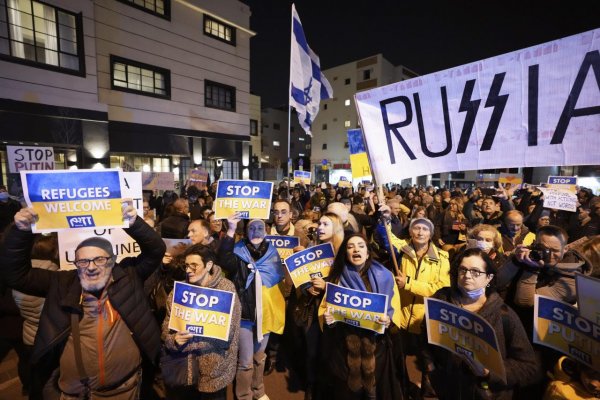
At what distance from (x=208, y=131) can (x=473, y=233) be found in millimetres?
17769

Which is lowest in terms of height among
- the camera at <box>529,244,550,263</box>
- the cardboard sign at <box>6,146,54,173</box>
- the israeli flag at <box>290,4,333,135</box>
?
the camera at <box>529,244,550,263</box>

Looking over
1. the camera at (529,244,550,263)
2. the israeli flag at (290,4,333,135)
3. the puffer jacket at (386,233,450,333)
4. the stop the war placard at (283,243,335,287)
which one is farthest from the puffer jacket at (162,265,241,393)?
the israeli flag at (290,4,333,135)

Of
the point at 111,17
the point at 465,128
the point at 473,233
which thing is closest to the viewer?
the point at 465,128

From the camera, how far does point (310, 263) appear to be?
3.26 metres

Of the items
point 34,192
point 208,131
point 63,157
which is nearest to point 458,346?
point 34,192

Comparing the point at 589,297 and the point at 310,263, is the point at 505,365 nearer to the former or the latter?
the point at 589,297

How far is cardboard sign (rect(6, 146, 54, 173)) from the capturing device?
6.48 m

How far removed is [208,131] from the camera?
62.4 feet

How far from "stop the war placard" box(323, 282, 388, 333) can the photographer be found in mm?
1354

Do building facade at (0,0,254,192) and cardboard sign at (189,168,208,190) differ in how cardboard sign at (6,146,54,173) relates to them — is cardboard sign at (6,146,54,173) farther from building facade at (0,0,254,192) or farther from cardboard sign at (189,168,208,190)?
cardboard sign at (189,168,208,190)

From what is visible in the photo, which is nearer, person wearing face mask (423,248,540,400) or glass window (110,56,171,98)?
person wearing face mask (423,248,540,400)

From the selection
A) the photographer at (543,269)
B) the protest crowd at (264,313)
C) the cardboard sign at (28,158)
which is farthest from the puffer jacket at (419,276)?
the cardboard sign at (28,158)

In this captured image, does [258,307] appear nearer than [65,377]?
Result: No

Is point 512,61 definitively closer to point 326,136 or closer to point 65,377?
point 65,377
